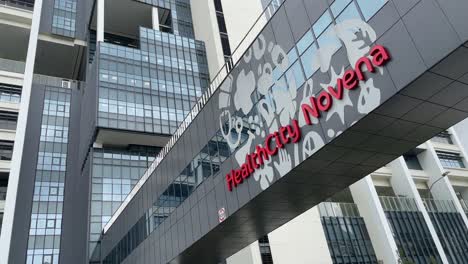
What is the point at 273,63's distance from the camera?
17719 mm

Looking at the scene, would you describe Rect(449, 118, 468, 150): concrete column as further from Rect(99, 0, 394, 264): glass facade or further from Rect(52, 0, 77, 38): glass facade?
Rect(52, 0, 77, 38): glass facade

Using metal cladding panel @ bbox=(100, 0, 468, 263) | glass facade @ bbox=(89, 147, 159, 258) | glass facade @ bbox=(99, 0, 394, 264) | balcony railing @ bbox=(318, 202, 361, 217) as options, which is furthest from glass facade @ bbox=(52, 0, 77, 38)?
metal cladding panel @ bbox=(100, 0, 468, 263)

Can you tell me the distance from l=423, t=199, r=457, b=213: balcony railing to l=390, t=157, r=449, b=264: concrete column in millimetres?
1886

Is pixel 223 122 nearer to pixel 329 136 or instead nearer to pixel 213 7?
pixel 329 136

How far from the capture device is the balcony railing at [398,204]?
54719mm

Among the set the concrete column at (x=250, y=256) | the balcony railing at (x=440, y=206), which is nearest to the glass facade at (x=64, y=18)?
the concrete column at (x=250, y=256)

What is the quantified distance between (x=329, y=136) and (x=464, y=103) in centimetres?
442

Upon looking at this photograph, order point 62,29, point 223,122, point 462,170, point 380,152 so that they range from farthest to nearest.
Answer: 1. point 62,29
2. point 462,170
3. point 223,122
4. point 380,152

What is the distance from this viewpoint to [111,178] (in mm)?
56969

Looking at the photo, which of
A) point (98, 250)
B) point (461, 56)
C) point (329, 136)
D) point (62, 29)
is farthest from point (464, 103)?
point (62, 29)

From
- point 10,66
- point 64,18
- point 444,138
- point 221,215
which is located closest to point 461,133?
point 444,138

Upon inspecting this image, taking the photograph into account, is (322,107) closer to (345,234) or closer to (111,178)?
(345,234)

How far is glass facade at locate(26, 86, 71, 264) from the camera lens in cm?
6003

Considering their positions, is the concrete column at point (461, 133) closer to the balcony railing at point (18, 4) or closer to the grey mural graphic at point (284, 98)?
the grey mural graphic at point (284, 98)
